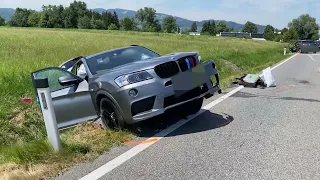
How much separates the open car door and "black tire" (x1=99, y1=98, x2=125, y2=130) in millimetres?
211

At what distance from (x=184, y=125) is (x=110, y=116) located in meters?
1.28

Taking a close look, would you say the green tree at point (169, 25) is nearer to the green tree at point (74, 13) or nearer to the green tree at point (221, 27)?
the green tree at point (221, 27)

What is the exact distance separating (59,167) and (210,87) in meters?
3.15

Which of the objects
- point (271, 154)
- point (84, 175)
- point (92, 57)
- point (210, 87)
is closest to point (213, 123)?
point (210, 87)

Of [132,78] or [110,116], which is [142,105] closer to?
[132,78]

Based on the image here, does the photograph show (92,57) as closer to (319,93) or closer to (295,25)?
(319,93)

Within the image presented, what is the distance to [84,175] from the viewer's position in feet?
13.4

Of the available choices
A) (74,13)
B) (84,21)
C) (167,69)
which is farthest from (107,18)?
(167,69)

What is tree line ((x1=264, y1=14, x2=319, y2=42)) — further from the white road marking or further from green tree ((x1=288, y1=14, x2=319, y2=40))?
the white road marking

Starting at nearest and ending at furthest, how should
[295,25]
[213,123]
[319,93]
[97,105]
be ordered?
1. [97,105]
2. [213,123]
3. [319,93]
4. [295,25]

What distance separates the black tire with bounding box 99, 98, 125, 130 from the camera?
18.4 feet

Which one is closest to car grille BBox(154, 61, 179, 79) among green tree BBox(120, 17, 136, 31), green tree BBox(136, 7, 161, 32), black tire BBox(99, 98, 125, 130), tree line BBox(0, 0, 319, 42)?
black tire BBox(99, 98, 125, 130)

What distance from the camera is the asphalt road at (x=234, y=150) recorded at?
406 cm

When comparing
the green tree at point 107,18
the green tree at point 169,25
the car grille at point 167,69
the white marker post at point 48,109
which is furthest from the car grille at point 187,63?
the green tree at point 169,25
